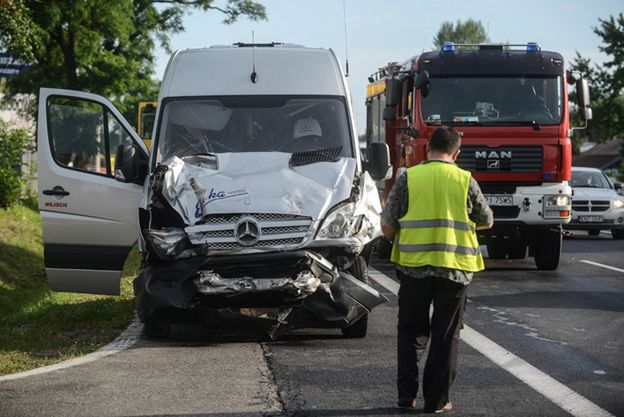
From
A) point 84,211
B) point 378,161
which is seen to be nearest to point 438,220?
point 378,161

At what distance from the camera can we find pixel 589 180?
28547 mm

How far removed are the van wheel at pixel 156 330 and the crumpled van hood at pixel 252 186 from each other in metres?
1.19

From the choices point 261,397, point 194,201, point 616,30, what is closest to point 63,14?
point 194,201

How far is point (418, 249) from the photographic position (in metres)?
7.46

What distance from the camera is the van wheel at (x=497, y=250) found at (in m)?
20.7

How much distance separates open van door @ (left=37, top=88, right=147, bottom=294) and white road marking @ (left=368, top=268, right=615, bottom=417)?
315cm

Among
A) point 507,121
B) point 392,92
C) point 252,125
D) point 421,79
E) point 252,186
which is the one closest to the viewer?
point 252,186

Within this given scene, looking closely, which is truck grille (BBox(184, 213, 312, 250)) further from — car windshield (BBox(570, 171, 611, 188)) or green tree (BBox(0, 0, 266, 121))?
car windshield (BBox(570, 171, 611, 188))

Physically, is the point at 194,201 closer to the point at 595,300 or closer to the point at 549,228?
the point at 595,300

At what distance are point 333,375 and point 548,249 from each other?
1007cm

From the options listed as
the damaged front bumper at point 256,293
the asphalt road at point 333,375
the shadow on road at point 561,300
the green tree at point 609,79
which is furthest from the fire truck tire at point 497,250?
the green tree at point 609,79

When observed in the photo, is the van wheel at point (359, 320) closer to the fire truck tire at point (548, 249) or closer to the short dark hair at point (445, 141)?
the short dark hair at point (445, 141)

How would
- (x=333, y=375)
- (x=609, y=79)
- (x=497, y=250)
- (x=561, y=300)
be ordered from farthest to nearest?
(x=609, y=79) → (x=497, y=250) → (x=561, y=300) → (x=333, y=375)

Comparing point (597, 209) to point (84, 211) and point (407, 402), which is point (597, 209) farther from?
point (407, 402)
